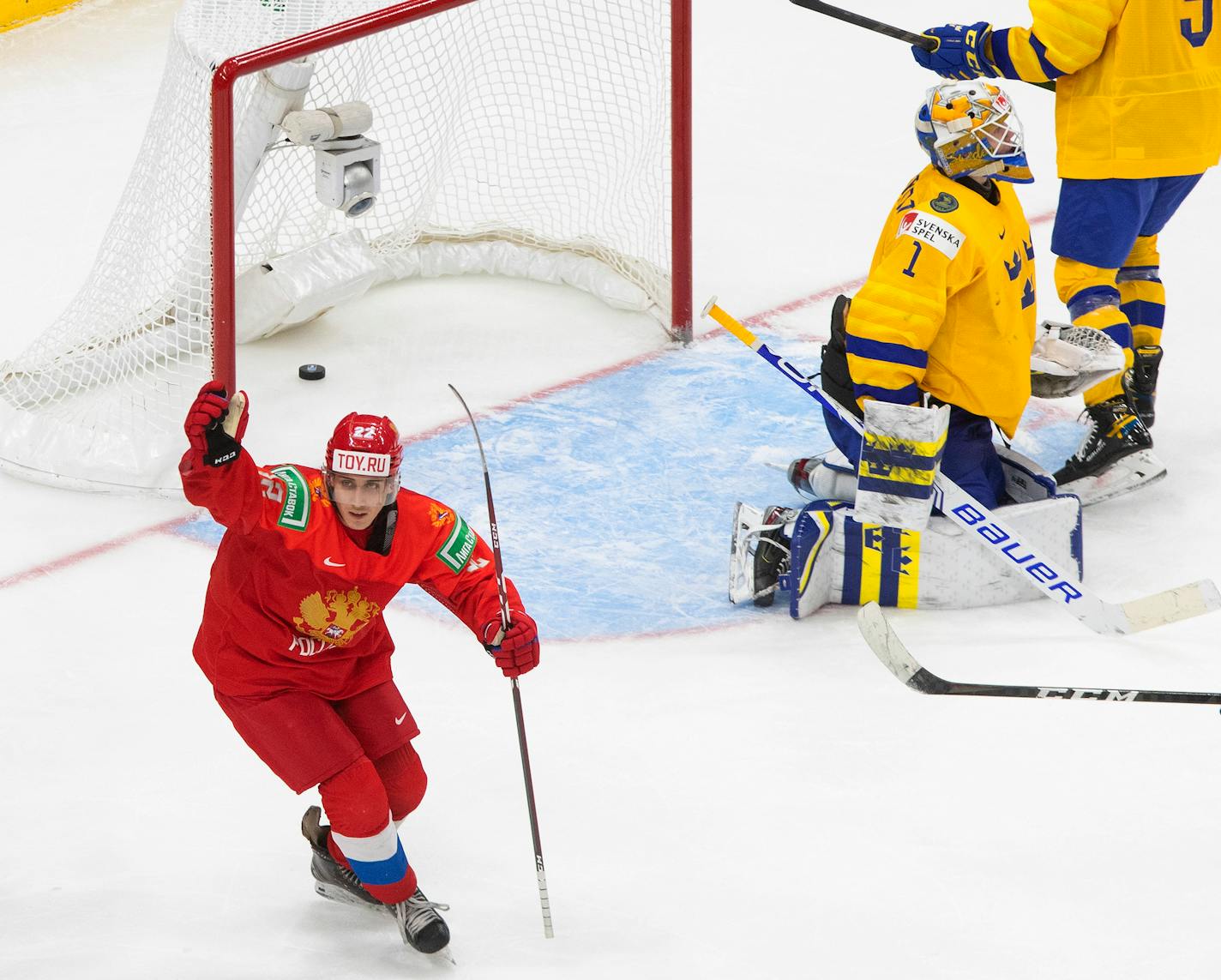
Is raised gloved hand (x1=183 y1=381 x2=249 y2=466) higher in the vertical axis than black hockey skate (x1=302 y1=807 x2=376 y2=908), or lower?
higher

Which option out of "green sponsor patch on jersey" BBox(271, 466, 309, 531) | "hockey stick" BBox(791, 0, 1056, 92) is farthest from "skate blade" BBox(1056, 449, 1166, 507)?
"green sponsor patch on jersey" BBox(271, 466, 309, 531)

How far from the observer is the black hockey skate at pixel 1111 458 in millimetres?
4633

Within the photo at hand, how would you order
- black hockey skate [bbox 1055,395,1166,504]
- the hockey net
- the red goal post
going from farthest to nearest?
the hockey net, black hockey skate [bbox 1055,395,1166,504], the red goal post

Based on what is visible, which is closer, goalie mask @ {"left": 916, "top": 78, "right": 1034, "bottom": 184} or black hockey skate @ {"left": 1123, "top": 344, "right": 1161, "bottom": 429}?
goalie mask @ {"left": 916, "top": 78, "right": 1034, "bottom": 184}

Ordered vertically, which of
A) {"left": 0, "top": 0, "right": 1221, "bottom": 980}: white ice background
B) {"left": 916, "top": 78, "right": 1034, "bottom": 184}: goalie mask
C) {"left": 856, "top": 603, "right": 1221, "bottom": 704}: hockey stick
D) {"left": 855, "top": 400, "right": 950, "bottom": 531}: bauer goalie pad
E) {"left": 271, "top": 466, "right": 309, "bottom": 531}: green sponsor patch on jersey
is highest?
{"left": 916, "top": 78, "right": 1034, "bottom": 184}: goalie mask

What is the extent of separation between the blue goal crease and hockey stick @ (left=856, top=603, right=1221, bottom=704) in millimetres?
711

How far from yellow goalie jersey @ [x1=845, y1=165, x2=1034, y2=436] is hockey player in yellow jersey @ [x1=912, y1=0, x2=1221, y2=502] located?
22.8 inches

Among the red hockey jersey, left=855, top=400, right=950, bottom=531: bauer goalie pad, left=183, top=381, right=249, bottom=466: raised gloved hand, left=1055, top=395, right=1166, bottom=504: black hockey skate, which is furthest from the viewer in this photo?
left=1055, top=395, right=1166, bottom=504: black hockey skate

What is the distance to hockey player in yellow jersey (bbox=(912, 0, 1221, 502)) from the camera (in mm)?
4508

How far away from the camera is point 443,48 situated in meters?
5.67

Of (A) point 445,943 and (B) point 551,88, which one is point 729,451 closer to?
(B) point 551,88

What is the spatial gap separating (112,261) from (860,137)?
11.2 ft

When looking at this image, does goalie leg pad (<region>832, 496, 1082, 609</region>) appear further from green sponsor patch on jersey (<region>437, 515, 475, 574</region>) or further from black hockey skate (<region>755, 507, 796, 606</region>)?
green sponsor patch on jersey (<region>437, 515, 475, 574</region>)

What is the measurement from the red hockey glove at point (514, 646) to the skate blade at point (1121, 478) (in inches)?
82.5
